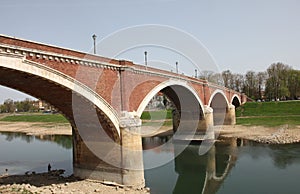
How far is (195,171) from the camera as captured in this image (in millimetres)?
21234

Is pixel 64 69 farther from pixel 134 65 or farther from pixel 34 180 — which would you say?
pixel 34 180

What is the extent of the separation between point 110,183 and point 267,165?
39.3ft

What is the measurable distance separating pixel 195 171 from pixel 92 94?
10898mm

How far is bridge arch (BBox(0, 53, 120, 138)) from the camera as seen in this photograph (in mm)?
10688

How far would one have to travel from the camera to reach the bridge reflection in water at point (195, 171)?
17.6 m

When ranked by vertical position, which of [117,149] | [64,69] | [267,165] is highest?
[64,69]

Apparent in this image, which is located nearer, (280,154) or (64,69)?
(64,69)

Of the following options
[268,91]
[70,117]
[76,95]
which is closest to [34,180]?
[70,117]

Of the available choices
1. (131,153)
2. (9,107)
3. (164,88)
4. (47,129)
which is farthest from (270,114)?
(9,107)

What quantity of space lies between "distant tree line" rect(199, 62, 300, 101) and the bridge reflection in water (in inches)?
1345

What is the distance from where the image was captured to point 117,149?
16.5m

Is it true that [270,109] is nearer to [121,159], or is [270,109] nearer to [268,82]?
[268,82]

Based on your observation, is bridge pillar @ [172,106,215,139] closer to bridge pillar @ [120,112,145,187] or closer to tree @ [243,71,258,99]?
bridge pillar @ [120,112,145,187]

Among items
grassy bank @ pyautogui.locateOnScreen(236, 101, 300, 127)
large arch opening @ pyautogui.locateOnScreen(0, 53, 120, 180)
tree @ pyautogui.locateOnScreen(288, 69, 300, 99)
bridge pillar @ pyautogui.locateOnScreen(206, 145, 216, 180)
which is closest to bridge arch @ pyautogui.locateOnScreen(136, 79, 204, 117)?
large arch opening @ pyautogui.locateOnScreen(0, 53, 120, 180)
